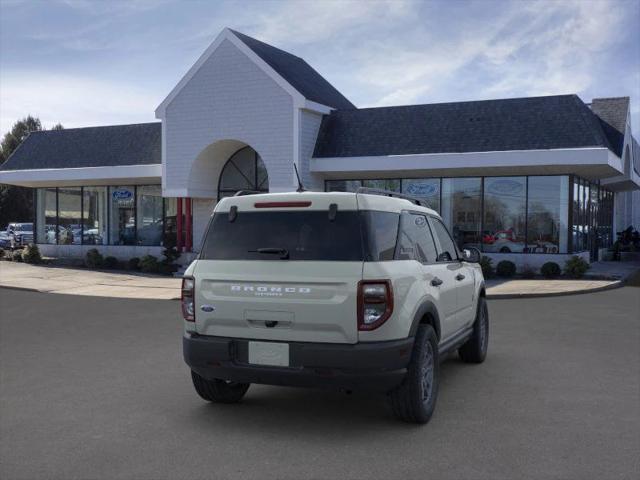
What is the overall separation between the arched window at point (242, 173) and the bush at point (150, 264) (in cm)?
349

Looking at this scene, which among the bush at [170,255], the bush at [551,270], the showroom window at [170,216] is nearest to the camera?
A: the bush at [551,270]

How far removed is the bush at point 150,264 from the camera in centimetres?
2369

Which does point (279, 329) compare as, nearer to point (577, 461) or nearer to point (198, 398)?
point (198, 398)

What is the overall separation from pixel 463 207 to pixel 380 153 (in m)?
3.49

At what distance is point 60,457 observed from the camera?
496cm

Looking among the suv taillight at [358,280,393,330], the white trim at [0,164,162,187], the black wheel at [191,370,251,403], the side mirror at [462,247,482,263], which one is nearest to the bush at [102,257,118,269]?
the white trim at [0,164,162,187]

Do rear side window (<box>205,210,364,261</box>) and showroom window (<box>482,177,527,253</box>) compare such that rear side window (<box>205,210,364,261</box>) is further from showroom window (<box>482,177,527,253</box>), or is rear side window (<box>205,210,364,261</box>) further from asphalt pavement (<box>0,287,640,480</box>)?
showroom window (<box>482,177,527,253</box>)

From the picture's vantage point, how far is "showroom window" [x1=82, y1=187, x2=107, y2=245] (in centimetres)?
2842

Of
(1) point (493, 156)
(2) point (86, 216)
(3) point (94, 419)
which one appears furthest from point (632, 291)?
(2) point (86, 216)

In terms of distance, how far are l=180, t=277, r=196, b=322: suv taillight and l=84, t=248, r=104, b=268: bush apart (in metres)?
20.8

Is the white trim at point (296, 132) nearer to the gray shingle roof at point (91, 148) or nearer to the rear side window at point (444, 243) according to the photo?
the gray shingle roof at point (91, 148)

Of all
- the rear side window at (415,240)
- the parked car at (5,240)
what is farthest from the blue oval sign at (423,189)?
the parked car at (5,240)

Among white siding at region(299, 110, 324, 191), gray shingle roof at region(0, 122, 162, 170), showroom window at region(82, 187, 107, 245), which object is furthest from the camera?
showroom window at region(82, 187, 107, 245)

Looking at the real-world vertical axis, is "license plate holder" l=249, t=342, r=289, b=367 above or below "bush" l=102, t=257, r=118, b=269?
above
